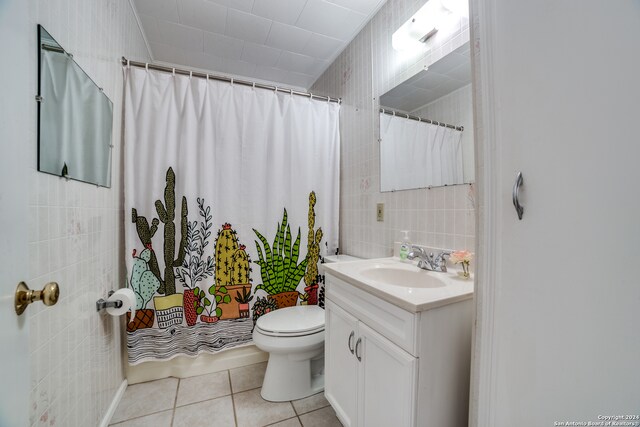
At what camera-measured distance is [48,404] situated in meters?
0.85

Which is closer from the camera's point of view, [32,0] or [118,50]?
[32,0]

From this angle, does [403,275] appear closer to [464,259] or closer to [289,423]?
[464,259]

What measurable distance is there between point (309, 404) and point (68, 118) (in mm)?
1768

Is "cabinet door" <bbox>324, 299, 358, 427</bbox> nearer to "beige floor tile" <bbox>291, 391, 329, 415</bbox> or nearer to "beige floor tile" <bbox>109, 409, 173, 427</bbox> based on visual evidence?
"beige floor tile" <bbox>291, 391, 329, 415</bbox>

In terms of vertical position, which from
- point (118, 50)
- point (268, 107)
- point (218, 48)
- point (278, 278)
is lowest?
point (278, 278)

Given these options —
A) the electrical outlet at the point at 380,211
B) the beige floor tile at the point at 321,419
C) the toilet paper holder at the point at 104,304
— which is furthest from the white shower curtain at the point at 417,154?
the toilet paper holder at the point at 104,304

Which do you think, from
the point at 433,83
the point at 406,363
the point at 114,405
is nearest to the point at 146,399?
the point at 114,405

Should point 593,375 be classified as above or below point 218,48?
below

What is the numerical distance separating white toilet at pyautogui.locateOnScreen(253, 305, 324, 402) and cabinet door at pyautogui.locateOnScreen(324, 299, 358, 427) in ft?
0.60

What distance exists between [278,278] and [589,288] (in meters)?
1.63

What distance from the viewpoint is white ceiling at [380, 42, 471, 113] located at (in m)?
1.15

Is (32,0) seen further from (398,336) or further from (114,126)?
(398,336)

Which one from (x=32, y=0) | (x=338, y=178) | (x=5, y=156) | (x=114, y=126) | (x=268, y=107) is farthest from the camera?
(x=338, y=178)

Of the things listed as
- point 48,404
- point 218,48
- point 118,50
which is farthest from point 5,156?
point 218,48
